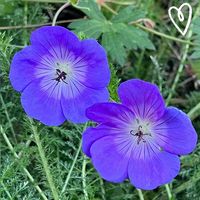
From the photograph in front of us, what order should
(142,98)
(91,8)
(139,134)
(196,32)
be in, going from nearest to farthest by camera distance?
(142,98), (139,134), (196,32), (91,8)

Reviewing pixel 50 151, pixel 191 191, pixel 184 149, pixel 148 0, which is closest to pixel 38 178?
pixel 50 151

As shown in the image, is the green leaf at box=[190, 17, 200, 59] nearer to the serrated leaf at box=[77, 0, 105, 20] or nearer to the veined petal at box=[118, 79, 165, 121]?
the serrated leaf at box=[77, 0, 105, 20]

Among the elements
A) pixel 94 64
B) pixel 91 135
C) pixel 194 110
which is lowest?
pixel 194 110

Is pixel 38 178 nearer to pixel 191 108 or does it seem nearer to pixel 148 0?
pixel 191 108

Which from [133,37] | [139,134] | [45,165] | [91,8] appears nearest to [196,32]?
Answer: [133,37]

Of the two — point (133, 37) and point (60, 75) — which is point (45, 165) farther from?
point (133, 37)

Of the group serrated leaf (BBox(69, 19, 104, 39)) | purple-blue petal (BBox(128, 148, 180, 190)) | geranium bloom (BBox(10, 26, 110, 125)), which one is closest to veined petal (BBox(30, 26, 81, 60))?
geranium bloom (BBox(10, 26, 110, 125))
